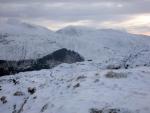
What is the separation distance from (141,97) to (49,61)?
144998mm

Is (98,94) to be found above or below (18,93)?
above

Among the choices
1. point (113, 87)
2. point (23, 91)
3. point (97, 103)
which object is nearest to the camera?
point (97, 103)

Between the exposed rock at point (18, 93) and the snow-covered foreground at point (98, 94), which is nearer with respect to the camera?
the snow-covered foreground at point (98, 94)

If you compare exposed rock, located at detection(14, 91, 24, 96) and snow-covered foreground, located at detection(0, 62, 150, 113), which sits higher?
snow-covered foreground, located at detection(0, 62, 150, 113)

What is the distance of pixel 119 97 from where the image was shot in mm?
17812

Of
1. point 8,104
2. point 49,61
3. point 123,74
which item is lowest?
point 49,61

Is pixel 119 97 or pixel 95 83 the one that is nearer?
pixel 119 97

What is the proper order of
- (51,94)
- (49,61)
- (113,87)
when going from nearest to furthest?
(113,87) < (51,94) < (49,61)

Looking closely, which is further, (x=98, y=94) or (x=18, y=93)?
(x=18, y=93)

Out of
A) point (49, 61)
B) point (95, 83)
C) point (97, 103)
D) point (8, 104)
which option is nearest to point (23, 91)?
point (8, 104)

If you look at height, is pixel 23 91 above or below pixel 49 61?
above

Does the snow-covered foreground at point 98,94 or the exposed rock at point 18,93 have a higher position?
the snow-covered foreground at point 98,94

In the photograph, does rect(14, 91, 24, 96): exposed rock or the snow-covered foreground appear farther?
rect(14, 91, 24, 96): exposed rock

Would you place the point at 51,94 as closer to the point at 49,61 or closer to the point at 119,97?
the point at 119,97
